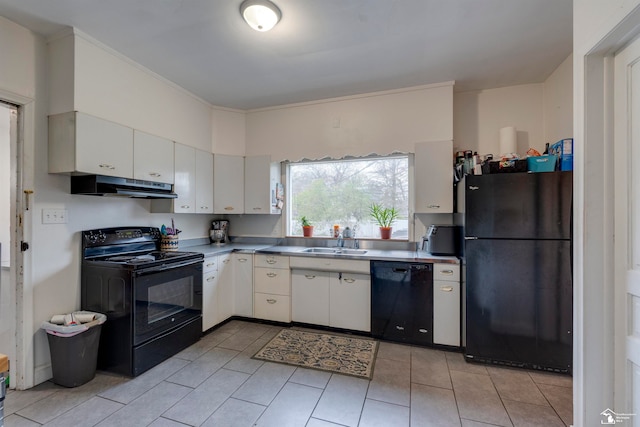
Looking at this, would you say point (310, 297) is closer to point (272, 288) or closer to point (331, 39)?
point (272, 288)

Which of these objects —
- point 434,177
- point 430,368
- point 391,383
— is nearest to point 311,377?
point 391,383

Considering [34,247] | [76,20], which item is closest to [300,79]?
[76,20]

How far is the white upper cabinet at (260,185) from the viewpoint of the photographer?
3.51 m

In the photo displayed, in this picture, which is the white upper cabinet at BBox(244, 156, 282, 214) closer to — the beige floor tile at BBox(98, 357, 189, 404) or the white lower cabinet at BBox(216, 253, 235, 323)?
the white lower cabinet at BBox(216, 253, 235, 323)

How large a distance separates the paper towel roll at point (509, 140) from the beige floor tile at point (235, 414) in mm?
3204

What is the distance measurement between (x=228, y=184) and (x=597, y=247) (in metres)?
3.39

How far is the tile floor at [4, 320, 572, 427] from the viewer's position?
1727 millimetres

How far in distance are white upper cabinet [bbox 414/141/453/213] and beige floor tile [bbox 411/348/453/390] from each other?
4.49 ft

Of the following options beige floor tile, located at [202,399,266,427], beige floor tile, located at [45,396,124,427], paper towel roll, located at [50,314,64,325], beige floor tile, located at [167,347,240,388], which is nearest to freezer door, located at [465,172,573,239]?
beige floor tile, located at [202,399,266,427]

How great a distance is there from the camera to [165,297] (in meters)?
2.46

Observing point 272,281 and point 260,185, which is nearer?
point 272,281

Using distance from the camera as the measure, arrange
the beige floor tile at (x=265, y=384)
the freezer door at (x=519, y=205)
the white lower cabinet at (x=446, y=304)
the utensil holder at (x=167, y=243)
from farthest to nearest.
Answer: the utensil holder at (x=167, y=243) < the white lower cabinet at (x=446, y=304) < the freezer door at (x=519, y=205) < the beige floor tile at (x=265, y=384)

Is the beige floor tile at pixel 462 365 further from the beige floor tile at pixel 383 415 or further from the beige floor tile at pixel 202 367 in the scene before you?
the beige floor tile at pixel 202 367

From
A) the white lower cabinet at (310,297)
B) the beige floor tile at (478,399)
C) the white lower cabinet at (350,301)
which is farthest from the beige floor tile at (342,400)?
the white lower cabinet at (310,297)
